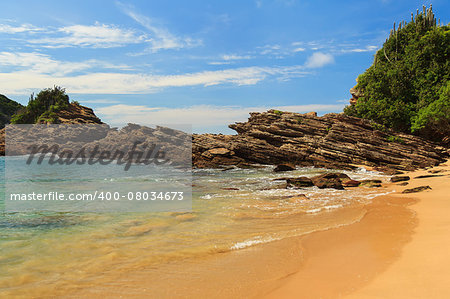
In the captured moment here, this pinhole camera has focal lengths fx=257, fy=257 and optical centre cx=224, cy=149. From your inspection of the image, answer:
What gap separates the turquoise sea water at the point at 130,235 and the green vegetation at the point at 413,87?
3305 centimetres

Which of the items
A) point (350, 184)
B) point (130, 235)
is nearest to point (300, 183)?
point (350, 184)

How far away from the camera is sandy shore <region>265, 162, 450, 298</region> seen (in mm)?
4016

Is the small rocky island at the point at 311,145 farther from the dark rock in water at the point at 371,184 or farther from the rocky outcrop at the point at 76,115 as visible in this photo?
the rocky outcrop at the point at 76,115

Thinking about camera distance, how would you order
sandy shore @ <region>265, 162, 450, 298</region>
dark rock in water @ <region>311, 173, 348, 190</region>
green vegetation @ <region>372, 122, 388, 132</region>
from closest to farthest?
sandy shore @ <region>265, 162, 450, 298</region> → dark rock in water @ <region>311, 173, 348, 190</region> → green vegetation @ <region>372, 122, 388, 132</region>

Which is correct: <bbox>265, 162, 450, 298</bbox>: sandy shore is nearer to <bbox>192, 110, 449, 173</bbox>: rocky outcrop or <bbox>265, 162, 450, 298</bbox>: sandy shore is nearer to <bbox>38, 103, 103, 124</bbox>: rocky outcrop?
<bbox>192, 110, 449, 173</bbox>: rocky outcrop

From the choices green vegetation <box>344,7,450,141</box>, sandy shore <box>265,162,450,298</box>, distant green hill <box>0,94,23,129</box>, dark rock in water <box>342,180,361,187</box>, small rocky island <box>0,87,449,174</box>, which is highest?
distant green hill <box>0,94,23,129</box>

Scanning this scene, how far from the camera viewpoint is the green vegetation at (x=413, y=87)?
121 feet

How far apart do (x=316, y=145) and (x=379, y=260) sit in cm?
2849

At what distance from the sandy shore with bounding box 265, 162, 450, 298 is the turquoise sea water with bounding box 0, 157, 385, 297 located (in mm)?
1050

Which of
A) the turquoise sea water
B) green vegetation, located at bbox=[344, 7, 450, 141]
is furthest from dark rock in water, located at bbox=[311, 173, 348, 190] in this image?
green vegetation, located at bbox=[344, 7, 450, 141]

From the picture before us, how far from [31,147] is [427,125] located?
3099 inches

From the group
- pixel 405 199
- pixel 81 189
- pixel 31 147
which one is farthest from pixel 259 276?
pixel 31 147

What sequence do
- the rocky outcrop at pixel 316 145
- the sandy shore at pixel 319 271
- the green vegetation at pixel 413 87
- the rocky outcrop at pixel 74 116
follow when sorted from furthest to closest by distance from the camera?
the rocky outcrop at pixel 74 116 → the green vegetation at pixel 413 87 → the rocky outcrop at pixel 316 145 → the sandy shore at pixel 319 271

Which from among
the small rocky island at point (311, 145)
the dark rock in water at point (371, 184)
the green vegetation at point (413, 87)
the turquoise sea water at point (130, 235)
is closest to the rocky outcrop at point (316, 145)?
the small rocky island at point (311, 145)
